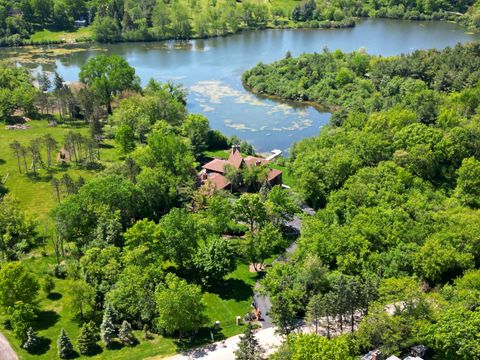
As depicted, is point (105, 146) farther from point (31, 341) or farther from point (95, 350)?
point (95, 350)

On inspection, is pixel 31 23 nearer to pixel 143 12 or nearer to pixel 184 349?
pixel 143 12

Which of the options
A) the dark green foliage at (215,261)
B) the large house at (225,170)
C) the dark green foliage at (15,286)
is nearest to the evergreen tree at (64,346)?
the dark green foliage at (15,286)

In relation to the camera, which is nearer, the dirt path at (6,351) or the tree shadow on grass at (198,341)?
the dirt path at (6,351)

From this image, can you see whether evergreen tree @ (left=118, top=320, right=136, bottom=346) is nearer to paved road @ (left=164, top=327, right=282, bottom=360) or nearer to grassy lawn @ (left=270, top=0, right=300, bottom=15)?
paved road @ (left=164, top=327, right=282, bottom=360)

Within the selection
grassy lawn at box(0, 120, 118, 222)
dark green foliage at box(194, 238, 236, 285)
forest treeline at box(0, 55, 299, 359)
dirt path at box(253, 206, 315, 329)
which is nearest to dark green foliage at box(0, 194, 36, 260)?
forest treeline at box(0, 55, 299, 359)

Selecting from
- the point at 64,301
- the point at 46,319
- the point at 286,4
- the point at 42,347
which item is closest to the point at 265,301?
the point at 64,301

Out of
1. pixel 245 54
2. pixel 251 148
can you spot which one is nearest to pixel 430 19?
pixel 245 54

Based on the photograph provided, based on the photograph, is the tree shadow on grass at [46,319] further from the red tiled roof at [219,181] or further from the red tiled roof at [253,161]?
the red tiled roof at [253,161]
